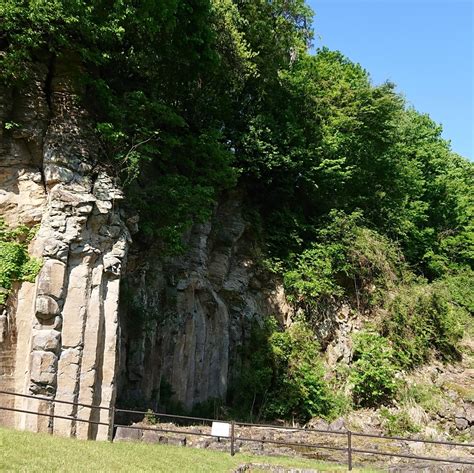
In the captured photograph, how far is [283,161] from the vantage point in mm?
24547

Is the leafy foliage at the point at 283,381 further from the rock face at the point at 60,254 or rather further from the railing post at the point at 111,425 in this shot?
the rock face at the point at 60,254

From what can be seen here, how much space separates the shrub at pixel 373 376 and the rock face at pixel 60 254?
41.0ft

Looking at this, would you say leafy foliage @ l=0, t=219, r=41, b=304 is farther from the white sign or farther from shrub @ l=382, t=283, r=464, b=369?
shrub @ l=382, t=283, r=464, b=369

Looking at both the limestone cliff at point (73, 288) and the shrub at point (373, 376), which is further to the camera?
the shrub at point (373, 376)


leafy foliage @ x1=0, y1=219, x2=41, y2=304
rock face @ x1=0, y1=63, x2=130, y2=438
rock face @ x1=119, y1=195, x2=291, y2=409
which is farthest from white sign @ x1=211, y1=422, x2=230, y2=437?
leafy foliage @ x1=0, y1=219, x2=41, y2=304

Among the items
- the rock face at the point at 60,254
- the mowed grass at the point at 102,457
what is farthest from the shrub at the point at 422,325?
the rock face at the point at 60,254

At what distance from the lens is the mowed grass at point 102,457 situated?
8531 millimetres

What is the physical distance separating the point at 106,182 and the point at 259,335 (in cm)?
1032

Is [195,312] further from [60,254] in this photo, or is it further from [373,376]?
[373,376]

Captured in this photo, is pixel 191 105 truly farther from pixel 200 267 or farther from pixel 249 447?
pixel 249 447

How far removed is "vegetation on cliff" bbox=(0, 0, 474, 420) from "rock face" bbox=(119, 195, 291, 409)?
3.31ft

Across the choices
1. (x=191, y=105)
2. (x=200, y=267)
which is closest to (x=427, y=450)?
(x=200, y=267)

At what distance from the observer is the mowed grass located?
8531 mm

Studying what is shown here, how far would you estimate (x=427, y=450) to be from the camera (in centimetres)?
1862
